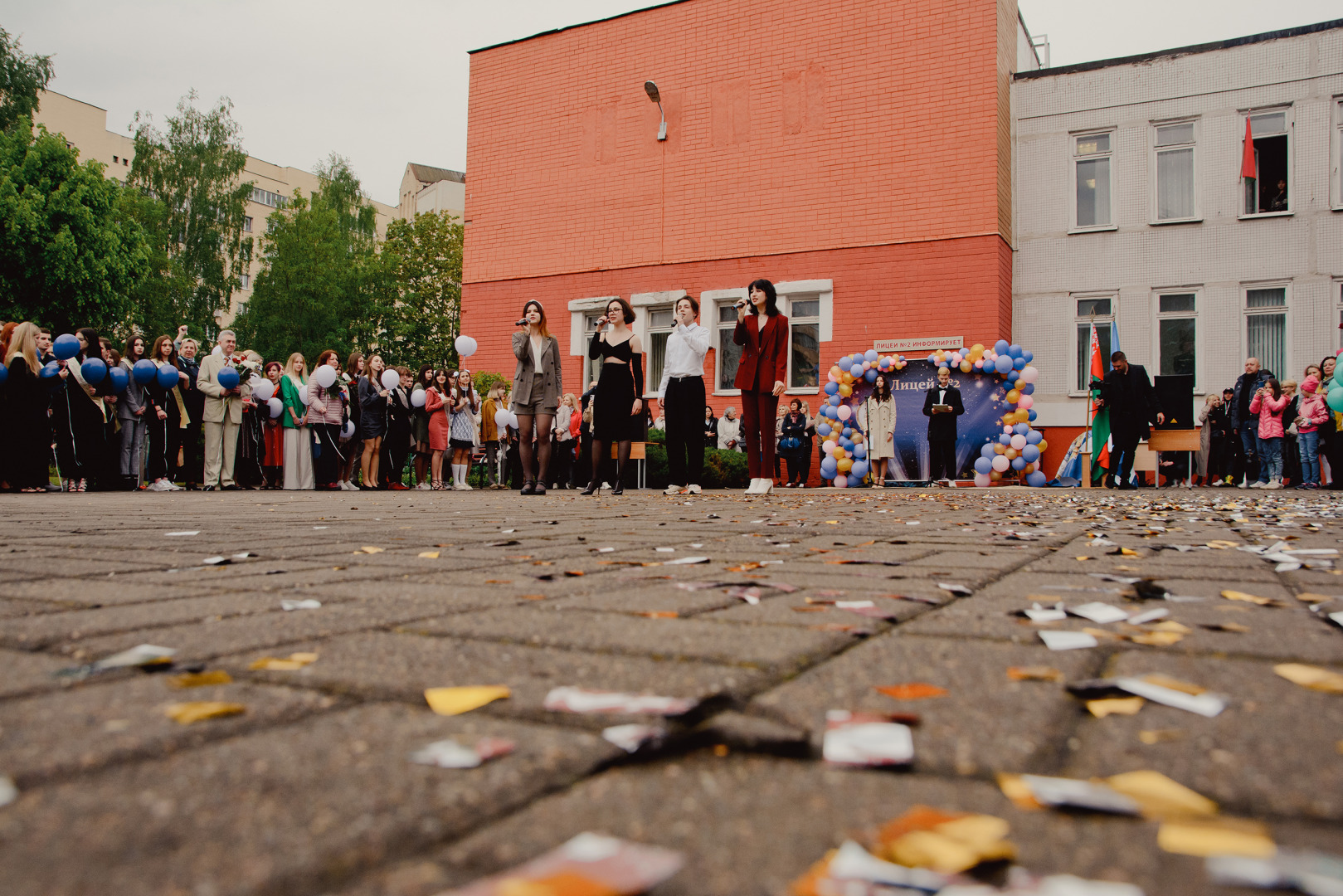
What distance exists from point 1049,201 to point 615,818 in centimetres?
2103

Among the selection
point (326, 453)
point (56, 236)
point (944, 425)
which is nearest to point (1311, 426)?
point (944, 425)

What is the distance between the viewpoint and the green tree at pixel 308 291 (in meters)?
45.1

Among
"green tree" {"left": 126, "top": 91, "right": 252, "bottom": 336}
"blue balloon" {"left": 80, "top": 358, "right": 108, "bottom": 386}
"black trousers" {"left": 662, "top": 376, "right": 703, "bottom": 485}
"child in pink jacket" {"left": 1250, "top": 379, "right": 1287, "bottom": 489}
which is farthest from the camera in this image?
"green tree" {"left": 126, "top": 91, "right": 252, "bottom": 336}

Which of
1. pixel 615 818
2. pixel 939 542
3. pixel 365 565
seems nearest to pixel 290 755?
pixel 615 818

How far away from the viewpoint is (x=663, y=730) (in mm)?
1228

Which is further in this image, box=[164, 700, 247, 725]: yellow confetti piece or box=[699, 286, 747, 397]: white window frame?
box=[699, 286, 747, 397]: white window frame

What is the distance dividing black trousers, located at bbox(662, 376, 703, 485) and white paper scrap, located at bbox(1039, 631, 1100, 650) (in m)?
7.66

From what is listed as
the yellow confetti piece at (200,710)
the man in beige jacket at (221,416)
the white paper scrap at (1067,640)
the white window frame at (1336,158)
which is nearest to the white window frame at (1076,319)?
the white window frame at (1336,158)

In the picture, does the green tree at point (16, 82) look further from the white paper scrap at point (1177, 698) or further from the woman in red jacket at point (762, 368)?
the white paper scrap at point (1177, 698)

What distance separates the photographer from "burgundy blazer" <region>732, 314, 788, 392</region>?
9.23 m

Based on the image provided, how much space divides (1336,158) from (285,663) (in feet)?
72.1

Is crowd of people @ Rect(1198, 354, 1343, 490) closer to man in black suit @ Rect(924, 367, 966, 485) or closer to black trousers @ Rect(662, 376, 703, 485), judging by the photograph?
man in black suit @ Rect(924, 367, 966, 485)

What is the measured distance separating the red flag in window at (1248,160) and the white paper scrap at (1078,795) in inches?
828

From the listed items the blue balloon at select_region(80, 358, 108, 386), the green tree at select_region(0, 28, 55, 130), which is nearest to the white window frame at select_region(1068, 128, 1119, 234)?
the blue balloon at select_region(80, 358, 108, 386)
